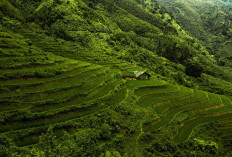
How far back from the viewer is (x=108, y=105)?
2139 centimetres

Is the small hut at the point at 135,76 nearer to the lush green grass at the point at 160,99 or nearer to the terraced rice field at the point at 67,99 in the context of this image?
the terraced rice field at the point at 67,99

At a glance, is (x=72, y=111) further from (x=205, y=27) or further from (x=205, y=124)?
(x=205, y=27)

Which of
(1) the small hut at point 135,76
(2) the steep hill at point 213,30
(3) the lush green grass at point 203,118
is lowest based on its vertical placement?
(1) the small hut at point 135,76

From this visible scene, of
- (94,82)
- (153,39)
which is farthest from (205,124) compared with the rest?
(153,39)

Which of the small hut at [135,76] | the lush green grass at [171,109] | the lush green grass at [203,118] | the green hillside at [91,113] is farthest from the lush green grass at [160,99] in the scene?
the small hut at [135,76]

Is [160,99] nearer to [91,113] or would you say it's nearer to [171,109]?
[171,109]

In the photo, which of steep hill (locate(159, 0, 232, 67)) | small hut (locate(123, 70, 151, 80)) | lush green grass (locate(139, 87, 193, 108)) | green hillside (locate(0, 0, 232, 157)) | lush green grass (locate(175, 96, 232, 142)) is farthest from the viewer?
steep hill (locate(159, 0, 232, 67))

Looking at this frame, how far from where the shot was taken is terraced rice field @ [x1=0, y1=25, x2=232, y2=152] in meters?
15.5

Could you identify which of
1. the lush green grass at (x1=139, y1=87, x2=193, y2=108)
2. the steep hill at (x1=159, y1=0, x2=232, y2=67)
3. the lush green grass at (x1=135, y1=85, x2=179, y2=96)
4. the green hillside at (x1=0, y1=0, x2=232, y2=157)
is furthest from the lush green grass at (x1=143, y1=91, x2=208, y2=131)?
the steep hill at (x1=159, y1=0, x2=232, y2=67)

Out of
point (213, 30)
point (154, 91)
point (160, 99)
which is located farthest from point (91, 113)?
point (213, 30)

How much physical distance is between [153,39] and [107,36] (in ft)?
122

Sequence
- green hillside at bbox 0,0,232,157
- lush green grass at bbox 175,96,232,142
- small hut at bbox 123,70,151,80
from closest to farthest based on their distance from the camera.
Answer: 1. green hillside at bbox 0,0,232,157
2. lush green grass at bbox 175,96,232,142
3. small hut at bbox 123,70,151,80

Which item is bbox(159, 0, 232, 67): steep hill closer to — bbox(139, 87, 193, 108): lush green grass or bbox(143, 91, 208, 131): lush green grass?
bbox(143, 91, 208, 131): lush green grass

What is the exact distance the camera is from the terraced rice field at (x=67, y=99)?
15.5m
